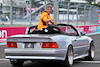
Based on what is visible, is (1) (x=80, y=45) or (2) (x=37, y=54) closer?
(2) (x=37, y=54)

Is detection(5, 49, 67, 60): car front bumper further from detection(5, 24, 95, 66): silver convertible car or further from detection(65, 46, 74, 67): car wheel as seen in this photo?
detection(65, 46, 74, 67): car wheel

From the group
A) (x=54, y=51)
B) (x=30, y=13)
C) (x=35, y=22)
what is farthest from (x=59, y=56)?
(x=35, y=22)

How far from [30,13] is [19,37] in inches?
567

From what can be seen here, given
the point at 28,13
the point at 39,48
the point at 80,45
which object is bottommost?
the point at 28,13

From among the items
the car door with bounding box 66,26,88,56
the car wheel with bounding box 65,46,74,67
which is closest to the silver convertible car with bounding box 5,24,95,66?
the car wheel with bounding box 65,46,74,67

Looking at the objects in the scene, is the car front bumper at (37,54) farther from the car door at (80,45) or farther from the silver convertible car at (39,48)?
the car door at (80,45)

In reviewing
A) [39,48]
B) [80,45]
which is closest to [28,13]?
[80,45]

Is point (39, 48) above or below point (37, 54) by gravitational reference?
above

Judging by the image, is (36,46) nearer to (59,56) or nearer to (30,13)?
(59,56)

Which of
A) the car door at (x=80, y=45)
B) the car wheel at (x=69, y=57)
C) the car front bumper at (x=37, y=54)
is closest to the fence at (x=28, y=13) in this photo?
the car door at (x=80, y=45)

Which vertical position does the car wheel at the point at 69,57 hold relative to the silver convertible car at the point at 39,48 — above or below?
below

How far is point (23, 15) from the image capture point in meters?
23.6

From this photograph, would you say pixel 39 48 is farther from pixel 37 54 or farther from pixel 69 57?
pixel 69 57

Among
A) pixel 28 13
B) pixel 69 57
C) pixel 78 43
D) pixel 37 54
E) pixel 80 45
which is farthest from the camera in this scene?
pixel 28 13
